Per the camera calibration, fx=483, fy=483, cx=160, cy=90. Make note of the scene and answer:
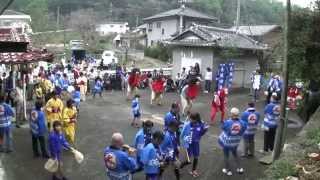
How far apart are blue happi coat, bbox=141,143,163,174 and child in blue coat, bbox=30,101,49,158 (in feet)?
15.6

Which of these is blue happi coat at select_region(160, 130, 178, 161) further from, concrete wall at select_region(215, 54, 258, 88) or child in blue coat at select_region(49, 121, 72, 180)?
concrete wall at select_region(215, 54, 258, 88)

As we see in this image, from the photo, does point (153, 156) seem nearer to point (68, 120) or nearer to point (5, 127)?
point (68, 120)

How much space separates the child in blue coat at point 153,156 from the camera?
8.95m

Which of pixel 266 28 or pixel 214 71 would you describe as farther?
pixel 266 28

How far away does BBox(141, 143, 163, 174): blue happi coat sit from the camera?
8.97 meters

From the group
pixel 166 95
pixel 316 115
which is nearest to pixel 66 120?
pixel 316 115

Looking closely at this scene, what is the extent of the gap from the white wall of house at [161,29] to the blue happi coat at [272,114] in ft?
130

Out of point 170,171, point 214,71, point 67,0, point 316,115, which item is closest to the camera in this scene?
point 170,171

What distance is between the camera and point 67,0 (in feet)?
258

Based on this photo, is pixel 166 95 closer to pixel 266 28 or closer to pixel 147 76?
pixel 147 76

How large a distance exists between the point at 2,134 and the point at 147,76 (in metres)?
17.6

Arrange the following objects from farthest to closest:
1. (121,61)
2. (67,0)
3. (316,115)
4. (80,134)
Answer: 1. (67,0)
2. (121,61)
3. (80,134)
4. (316,115)

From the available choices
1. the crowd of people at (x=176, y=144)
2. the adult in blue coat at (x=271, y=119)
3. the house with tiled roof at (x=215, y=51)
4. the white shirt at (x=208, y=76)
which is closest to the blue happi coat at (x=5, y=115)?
the crowd of people at (x=176, y=144)

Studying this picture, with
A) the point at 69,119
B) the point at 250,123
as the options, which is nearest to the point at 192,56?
the point at 69,119
